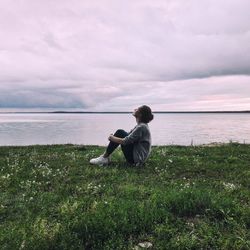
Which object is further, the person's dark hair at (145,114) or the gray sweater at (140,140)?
the person's dark hair at (145,114)

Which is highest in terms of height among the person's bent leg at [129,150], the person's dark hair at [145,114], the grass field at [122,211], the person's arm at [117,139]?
the person's dark hair at [145,114]

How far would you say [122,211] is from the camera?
837 centimetres

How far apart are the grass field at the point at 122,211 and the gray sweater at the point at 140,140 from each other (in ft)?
4.49

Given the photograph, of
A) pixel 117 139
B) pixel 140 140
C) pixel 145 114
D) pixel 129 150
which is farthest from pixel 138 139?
pixel 145 114

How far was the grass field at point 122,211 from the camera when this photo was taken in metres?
7.24

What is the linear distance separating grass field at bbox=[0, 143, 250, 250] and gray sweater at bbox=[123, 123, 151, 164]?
137 centimetres

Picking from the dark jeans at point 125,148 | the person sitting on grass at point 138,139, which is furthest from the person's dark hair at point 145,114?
the dark jeans at point 125,148

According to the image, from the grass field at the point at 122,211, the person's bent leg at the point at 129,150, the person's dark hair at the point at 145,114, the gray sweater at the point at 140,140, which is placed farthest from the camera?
the person's bent leg at the point at 129,150

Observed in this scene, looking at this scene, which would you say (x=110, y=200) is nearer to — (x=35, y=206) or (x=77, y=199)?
(x=77, y=199)

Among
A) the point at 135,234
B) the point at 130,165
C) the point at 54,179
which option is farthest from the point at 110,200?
the point at 130,165

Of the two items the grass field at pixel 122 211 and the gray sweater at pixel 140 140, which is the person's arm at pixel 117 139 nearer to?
the gray sweater at pixel 140 140

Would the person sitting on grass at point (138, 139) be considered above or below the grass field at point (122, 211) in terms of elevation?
Answer: above

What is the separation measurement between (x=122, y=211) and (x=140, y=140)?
6.88 meters

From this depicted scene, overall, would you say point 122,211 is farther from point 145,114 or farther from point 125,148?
point 145,114
